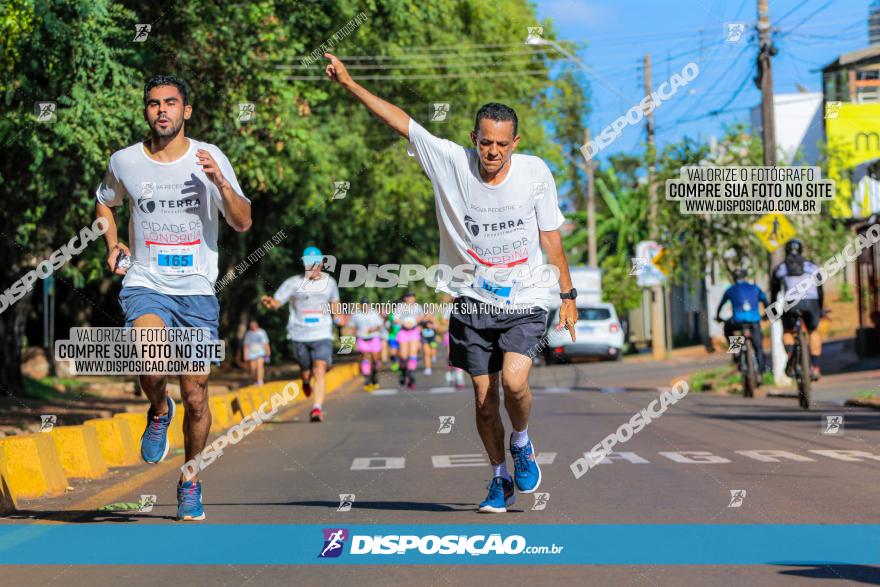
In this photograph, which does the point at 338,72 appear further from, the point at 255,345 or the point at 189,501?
the point at 255,345

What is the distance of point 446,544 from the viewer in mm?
6992

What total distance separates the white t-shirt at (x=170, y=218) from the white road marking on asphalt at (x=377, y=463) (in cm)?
372

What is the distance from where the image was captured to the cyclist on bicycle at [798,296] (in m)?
16.8

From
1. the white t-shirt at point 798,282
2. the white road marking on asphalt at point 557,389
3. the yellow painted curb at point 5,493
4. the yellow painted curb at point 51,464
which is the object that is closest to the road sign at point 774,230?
the white road marking on asphalt at point 557,389

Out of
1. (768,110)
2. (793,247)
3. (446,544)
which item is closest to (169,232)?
(446,544)

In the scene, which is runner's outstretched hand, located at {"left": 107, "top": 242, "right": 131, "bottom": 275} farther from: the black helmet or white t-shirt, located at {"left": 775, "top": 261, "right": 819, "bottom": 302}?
the black helmet

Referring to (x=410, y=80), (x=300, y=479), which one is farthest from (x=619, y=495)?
(x=410, y=80)

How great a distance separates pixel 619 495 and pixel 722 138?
69.2 ft

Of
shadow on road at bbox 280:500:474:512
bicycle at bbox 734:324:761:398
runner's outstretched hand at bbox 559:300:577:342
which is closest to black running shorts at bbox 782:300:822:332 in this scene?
bicycle at bbox 734:324:761:398

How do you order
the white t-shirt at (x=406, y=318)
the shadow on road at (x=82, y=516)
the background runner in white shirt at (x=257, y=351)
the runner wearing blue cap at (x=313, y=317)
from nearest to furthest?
the shadow on road at (x=82, y=516)
the runner wearing blue cap at (x=313, y=317)
the white t-shirt at (x=406, y=318)
the background runner in white shirt at (x=257, y=351)

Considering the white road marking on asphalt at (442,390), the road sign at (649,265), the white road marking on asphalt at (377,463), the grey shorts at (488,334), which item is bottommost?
Result: the white road marking on asphalt at (442,390)

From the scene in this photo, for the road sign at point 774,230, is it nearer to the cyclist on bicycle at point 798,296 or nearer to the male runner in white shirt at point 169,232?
the cyclist on bicycle at point 798,296

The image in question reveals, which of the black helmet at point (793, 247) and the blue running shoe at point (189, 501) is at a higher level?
the black helmet at point (793, 247)

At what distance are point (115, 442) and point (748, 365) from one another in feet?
37.3
